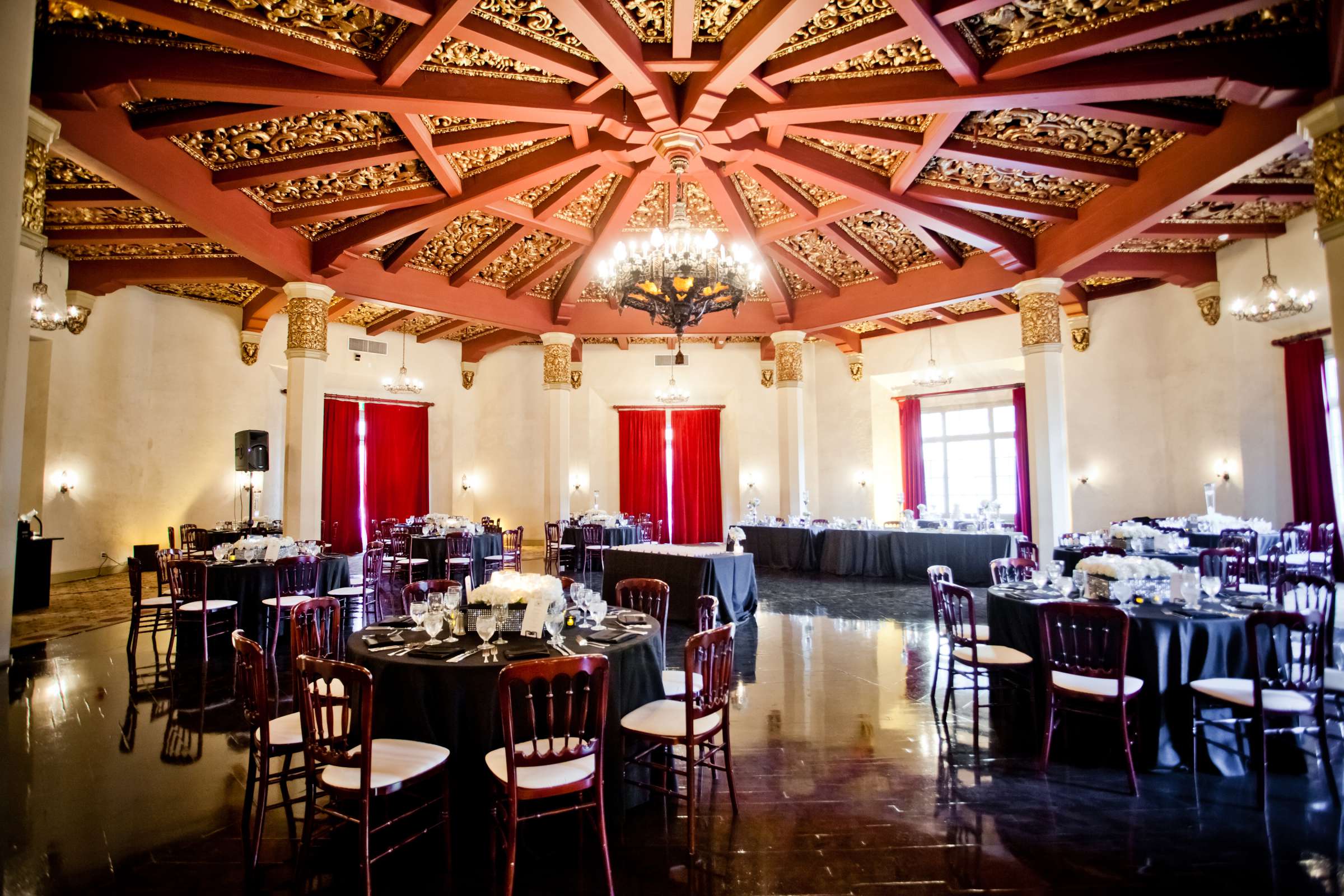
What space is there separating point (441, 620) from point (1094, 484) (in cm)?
1193

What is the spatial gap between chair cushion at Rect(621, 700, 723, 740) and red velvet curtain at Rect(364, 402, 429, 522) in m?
11.9

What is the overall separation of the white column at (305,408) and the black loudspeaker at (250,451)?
3.07m

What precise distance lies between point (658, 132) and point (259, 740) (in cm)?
527

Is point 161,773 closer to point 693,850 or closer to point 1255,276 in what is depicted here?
point 693,850

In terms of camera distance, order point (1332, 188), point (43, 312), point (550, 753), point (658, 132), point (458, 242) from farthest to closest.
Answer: point (458, 242) < point (43, 312) < point (658, 132) < point (1332, 188) < point (550, 753)

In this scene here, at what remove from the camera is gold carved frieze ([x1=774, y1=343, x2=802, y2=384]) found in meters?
12.1

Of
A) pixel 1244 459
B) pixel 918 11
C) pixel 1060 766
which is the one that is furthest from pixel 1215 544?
pixel 918 11

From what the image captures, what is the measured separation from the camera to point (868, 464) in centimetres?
1445

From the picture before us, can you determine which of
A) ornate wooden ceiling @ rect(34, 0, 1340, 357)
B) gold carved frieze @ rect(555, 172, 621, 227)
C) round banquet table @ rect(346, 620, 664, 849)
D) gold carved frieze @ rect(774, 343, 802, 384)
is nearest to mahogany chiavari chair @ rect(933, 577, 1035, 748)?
round banquet table @ rect(346, 620, 664, 849)

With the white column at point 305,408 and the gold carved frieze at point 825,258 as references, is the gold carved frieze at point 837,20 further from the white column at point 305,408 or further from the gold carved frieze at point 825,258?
the white column at point 305,408

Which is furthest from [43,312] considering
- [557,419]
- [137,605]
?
[557,419]

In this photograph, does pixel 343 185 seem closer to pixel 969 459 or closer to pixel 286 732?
pixel 286 732

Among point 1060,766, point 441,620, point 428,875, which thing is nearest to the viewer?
point 428,875

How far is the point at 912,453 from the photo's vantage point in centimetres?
1424
